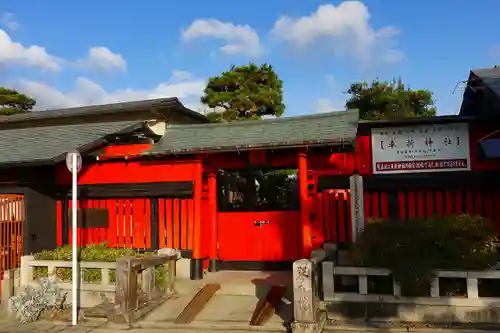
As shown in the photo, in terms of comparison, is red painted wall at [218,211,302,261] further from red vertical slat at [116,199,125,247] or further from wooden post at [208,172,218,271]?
red vertical slat at [116,199,125,247]

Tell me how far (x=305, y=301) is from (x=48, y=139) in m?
9.32

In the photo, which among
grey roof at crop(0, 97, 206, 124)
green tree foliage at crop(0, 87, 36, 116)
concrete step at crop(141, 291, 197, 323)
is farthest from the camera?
green tree foliage at crop(0, 87, 36, 116)

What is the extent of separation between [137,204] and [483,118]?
8.36 meters

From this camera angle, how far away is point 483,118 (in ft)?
32.7

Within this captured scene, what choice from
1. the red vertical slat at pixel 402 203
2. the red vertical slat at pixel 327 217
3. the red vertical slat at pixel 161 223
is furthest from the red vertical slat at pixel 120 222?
the red vertical slat at pixel 402 203

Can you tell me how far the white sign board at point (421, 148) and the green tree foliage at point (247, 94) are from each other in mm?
17272

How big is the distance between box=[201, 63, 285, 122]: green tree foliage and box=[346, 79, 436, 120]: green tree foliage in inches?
178

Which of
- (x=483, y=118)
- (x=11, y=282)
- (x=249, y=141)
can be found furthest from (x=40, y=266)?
(x=483, y=118)

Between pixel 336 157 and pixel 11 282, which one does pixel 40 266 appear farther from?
pixel 336 157

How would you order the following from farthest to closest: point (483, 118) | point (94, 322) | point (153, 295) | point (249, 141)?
point (249, 141) < point (483, 118) < point (153, 295) < point (94, 322)

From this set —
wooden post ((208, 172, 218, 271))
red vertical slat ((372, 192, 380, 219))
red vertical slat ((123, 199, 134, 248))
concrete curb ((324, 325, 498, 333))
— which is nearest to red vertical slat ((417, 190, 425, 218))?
red vertical slat ((372, 192, 380, 219))

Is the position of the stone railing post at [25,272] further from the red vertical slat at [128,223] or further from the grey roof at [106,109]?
the grey roof at [106,109]

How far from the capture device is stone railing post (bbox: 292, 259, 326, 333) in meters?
7.23

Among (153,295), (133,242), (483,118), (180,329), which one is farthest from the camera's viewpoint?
(133,242)
